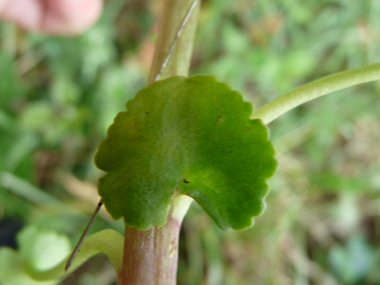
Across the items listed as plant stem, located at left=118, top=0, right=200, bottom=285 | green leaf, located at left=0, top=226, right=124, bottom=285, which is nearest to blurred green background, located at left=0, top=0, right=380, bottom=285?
green leaf, located at left=0, top=226, right=124, bottom=285

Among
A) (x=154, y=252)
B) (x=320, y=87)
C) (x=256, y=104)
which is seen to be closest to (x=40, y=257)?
(x=154, y=252)

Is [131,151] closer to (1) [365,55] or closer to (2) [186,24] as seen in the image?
(2) [186,24]

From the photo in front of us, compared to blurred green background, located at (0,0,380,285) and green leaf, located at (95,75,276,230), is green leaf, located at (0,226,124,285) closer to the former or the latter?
green leaf, located at (95,75,276,230)

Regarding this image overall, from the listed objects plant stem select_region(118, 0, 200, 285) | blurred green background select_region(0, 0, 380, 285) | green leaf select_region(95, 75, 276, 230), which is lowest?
plant stem select_region(118, 0, 200, 285)

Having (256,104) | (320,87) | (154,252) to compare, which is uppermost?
(256,104)

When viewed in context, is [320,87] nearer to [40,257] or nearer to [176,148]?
[176,148]

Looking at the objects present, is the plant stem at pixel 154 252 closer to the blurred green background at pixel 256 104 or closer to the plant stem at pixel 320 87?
the plant stem at pixel 320 87
